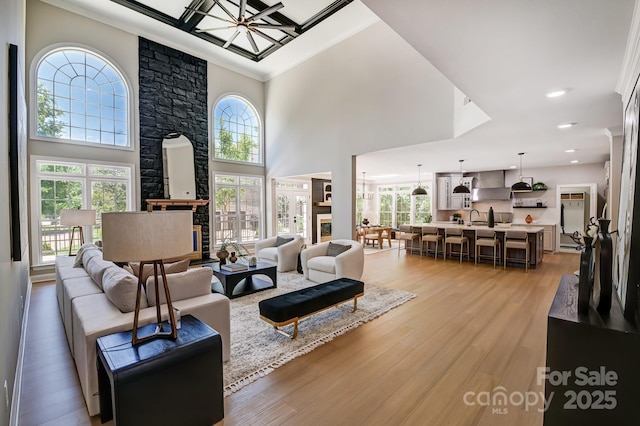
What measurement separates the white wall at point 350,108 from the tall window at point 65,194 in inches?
161

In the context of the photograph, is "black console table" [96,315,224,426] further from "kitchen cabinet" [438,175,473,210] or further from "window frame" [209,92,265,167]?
"kitchen cabinet" [438,175,473,210]

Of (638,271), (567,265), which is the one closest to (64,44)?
(638,271)

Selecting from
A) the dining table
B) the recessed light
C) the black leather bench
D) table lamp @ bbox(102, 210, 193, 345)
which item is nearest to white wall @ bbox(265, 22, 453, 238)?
the recessed light

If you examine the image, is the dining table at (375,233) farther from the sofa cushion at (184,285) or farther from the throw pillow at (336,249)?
the sofa cushion at (184,285)

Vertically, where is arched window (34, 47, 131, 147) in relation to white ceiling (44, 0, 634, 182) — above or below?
above

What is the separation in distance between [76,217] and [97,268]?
299cm

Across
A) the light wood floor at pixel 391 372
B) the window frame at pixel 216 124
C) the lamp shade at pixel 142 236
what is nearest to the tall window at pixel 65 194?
the light wood floor at pixel 391 372

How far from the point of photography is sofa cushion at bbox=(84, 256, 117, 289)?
2615mm

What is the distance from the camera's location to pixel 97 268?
108 inches

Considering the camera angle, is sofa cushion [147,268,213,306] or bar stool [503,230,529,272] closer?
sofa cushion [147,268,213,306]

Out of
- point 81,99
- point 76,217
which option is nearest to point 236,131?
point 81,99

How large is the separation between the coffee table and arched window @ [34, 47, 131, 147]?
429 cm

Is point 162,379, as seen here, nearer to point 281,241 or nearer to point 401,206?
point 281,241

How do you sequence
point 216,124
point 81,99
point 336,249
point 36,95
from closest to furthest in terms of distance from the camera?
point 336,249 → point 36,95 → point 81,99 → point 216,124
